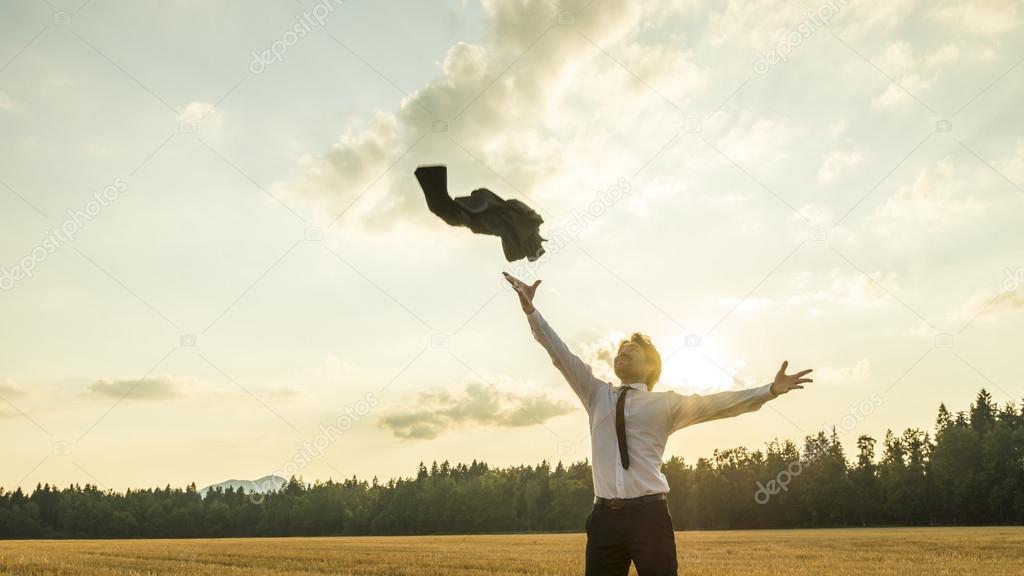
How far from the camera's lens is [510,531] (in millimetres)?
103562

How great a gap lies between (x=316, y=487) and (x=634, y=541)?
419ft

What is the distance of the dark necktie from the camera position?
5.07m

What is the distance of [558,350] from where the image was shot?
5.66 metres

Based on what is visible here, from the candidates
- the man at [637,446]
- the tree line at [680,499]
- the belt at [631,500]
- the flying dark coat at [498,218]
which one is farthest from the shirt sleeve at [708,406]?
the tree line at [680,499]

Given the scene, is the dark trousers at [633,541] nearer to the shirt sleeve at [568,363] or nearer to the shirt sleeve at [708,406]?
the shirt sleeve at [708,406]

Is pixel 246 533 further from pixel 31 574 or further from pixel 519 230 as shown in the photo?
pixel 519 230

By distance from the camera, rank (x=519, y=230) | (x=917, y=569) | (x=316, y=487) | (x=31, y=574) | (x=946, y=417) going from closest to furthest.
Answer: (x=519, y=230) → (x=31, y=574) → (x=917, y=569) → (x=946, y=417) → (x=316, y=487)

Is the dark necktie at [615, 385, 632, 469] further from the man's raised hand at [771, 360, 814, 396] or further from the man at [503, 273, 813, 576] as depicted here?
the man's raised hand at [771, 360, 814, 396]

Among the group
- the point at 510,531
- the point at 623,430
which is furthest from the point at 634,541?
the point at 510,531

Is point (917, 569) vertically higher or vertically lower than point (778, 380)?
lower

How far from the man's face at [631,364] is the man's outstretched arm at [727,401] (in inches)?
13.3

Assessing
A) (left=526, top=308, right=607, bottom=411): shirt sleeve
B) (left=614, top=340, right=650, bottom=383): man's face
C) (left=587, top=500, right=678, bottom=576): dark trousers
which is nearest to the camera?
(left=587, top=500, right=678, bottom=576): dark trousers

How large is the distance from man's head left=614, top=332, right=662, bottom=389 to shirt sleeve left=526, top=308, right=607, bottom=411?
19 centimetres

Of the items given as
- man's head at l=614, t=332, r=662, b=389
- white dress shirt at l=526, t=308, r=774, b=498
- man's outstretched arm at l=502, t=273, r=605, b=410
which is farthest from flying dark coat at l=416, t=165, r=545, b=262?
white dress shirt at l=526, t=308, r=774, b=498
